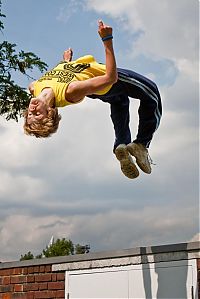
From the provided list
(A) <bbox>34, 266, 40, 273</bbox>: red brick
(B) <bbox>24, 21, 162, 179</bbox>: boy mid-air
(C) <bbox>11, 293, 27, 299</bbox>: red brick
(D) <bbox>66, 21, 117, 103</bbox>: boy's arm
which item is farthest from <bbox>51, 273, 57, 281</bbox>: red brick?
(D) <bbox>66, 21, 117, 103</bbox>: boy's arm

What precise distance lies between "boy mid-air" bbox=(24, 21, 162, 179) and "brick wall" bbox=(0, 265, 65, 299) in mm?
2230

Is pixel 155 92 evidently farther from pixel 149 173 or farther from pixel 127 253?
pixel 127 253

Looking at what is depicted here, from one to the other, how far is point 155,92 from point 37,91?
93 cm

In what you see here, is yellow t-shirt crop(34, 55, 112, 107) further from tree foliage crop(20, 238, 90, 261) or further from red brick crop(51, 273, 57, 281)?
tree foliage crop(20, 238, 90, 261)

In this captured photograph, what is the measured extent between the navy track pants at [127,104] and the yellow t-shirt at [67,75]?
0.20 meters

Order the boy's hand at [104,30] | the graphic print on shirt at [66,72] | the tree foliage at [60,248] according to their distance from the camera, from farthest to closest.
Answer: the tree foliage at [60,248], the graphic print on shirt at [66,72], the boy's hand at [104,30]

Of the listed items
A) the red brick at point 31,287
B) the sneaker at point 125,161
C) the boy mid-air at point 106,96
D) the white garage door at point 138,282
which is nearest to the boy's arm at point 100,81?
the boy mid-air at point 106,96

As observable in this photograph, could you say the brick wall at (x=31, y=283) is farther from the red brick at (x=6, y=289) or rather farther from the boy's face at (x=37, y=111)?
the boy's face at (x=37, y=111)

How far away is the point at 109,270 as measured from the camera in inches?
240

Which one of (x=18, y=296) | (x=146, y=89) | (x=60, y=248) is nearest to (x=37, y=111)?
(x=146, y=89)

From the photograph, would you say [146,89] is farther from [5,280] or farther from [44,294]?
[5,280]

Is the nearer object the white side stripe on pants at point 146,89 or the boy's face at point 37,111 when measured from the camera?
the boy's face at point 37,111

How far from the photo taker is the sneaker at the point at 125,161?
480 centimetres

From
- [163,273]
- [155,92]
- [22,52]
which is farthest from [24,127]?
[22,52]
